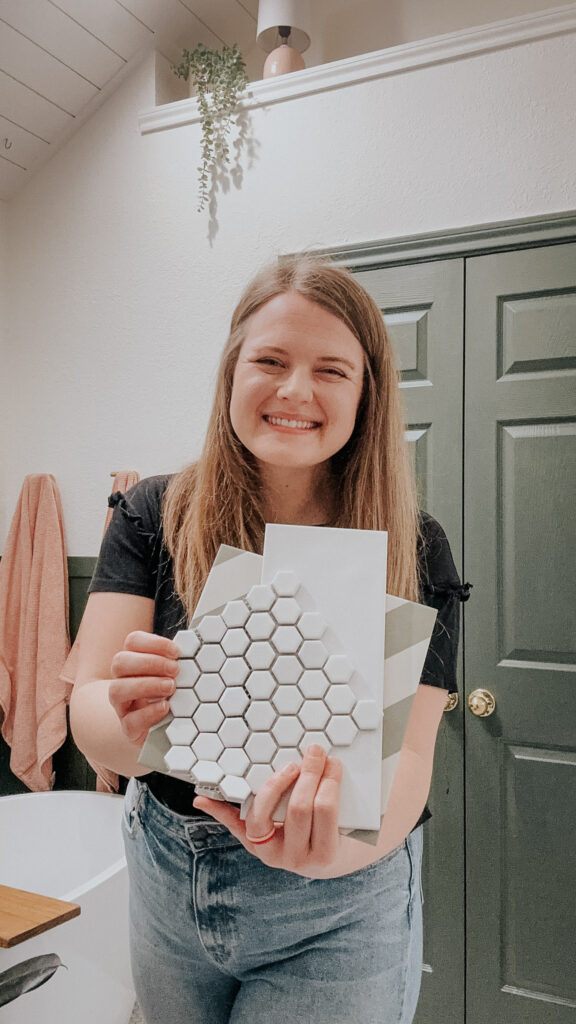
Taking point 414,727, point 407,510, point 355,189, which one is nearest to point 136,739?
point 414,727

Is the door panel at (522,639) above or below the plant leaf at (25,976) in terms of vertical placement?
above

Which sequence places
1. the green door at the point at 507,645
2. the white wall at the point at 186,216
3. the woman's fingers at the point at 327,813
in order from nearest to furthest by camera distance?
the woman's fingers at the point at 327,813, the green door at the point at 507,645, the white wall at the point at 186,216

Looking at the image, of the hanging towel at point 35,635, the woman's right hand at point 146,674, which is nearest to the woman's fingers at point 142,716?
the woman's right hand at point 146,674

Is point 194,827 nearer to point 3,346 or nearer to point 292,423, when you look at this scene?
point 292,423

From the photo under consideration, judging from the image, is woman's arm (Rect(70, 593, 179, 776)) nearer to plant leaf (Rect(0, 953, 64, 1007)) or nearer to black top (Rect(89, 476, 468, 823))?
black top (Rect(89, 476, 468, 823))

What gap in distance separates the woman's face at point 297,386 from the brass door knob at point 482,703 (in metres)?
1.22

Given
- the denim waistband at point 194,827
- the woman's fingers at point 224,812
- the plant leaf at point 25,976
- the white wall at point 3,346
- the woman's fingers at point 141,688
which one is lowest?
the plant leaf at point 25,976

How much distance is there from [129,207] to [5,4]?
625 mm

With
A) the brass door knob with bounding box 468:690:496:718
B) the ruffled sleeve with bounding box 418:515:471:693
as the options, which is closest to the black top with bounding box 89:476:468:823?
the ruffled sleeve with bounding box 418:515:471:693

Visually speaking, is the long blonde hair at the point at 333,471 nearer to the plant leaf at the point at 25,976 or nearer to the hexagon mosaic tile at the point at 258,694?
the hexagon mosaic tile at the point at 258,694

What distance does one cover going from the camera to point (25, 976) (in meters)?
1.45

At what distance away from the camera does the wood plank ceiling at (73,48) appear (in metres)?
2.20

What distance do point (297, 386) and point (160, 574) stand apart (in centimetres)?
29

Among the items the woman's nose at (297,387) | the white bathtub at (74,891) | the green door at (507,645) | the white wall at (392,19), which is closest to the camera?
the woman's nose at (297,387)
